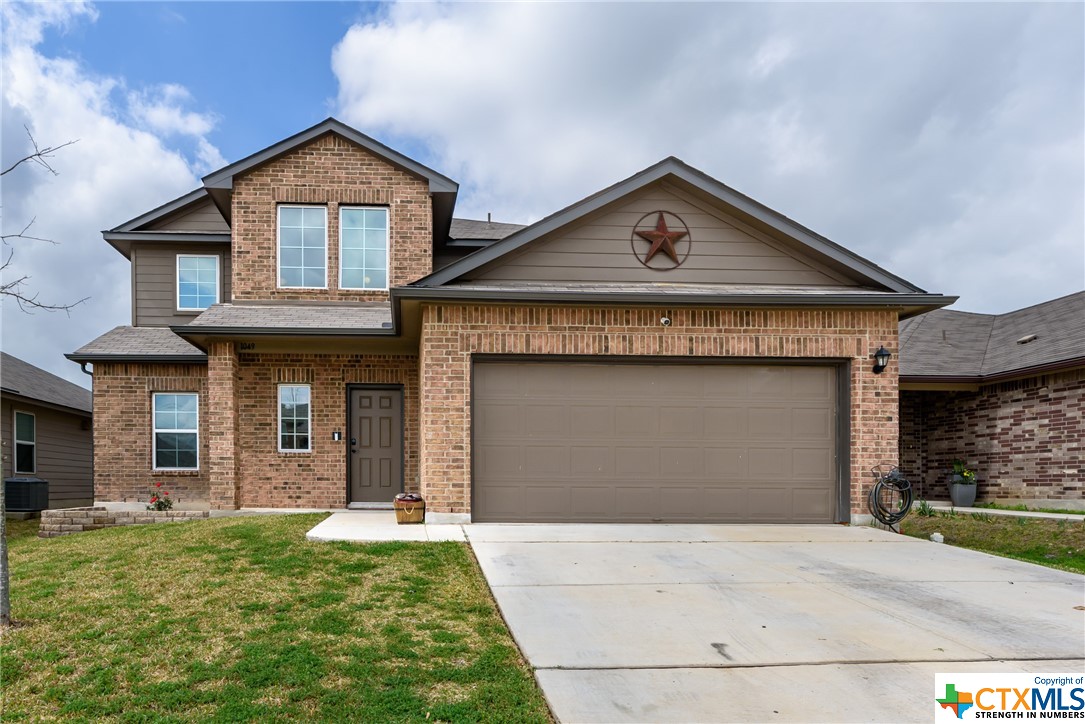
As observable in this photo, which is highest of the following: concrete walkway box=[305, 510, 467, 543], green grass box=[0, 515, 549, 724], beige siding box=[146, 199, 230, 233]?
beige siding box=[146, 199, 230, 233]

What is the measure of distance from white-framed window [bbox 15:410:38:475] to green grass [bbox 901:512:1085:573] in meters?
18.6

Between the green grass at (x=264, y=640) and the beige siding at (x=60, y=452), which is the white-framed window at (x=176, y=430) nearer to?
the beige siding at (x=60, y=452)

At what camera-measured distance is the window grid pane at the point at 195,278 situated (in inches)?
586

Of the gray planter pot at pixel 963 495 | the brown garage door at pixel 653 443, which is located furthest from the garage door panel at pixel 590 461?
the gray planter pot at pixel 963 495

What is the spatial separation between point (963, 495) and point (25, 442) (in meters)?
21.0

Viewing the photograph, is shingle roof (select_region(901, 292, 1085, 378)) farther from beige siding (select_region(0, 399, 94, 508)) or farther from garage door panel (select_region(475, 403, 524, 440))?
beige siding (select_region(0, 399, 94, 508))

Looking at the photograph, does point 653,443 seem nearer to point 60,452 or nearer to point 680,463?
point 680,463

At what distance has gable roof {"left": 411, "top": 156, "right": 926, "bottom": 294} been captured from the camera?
1023 centimetres

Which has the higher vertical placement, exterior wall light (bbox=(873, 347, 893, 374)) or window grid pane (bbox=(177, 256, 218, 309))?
window grid pane (bbox=(177, 256, 218, 309))

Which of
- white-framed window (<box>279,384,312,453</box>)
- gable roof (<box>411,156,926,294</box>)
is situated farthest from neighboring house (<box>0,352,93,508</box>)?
gable roof (<box>411,156,926,294</box>)

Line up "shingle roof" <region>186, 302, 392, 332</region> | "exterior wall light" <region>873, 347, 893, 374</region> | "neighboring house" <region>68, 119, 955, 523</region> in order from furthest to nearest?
1. "shingle roof" <region>186, 302, 392, 332</region>
2. "exterior wall light" <region>873, 347, 893, 374</region>
3. "neighboring house" <region>68, 119, 955, 523</region>

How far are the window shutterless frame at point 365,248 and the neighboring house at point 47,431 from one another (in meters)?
8.04

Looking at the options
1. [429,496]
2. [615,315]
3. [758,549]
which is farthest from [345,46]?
[758,549]

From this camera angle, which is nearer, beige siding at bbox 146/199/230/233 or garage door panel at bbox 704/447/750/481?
garage door panel at bbox 704/447/750/481
